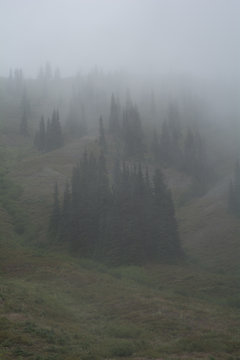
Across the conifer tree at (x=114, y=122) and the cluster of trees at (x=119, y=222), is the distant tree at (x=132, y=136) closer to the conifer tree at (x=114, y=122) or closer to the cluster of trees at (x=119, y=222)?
the conifer tree at (x=114, y=122)

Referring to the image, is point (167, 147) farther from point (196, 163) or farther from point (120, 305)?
point (120, 305)

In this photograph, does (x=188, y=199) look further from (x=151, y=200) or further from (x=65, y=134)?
(x=65, y=134)

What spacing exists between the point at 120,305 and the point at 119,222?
25926mm

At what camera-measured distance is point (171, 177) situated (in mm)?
102562

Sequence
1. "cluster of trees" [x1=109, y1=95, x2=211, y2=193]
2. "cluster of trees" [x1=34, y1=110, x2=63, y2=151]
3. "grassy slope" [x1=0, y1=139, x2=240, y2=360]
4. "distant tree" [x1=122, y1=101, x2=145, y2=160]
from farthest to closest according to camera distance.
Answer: "cluster of trees" [x1=34, y1=110, x2=63, y2=151]
"distant tree" [x1=122, y1=101, x2=145, y2=160]
"cluster of trees" [x1=109, y1=95, x2=211, y2=193]
"grassy slope" [x1=0, y1=139, x2=240, y2=360]

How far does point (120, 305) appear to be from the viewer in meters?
24.0

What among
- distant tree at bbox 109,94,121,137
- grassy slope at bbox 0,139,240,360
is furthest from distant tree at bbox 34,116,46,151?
grassy slope at bbox 0,139,240,360

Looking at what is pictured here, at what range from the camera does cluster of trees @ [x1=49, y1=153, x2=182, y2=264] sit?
1875 inches

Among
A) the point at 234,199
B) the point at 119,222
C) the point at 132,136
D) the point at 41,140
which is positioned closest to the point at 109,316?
the point at 119,222

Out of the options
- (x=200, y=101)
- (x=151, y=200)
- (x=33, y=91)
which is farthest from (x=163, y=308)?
(x=33, y=91)

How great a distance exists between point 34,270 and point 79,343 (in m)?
20.0

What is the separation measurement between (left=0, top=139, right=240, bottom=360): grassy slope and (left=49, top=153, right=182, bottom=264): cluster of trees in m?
3.80

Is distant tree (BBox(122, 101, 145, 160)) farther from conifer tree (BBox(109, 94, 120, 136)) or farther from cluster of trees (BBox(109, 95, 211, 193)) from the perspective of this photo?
conifer tree (BBox(109, 94, 120, 136))

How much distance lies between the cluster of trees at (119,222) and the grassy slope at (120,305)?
3799 millimetres
